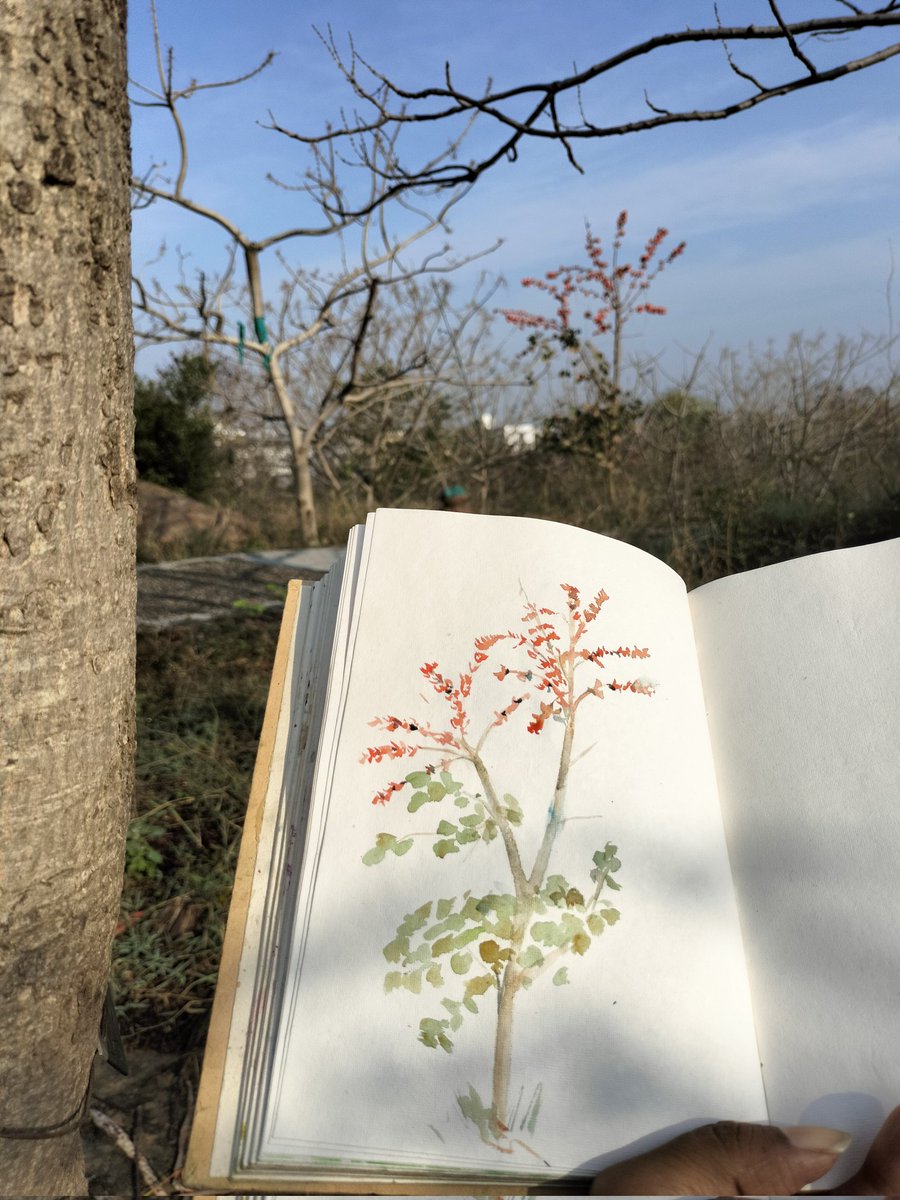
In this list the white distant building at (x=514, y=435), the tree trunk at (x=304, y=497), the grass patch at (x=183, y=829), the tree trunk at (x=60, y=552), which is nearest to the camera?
the tree trunk at (x=60, y=552)

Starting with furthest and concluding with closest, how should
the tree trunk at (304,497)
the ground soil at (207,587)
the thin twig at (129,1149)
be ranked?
the tree trunk at (304,497) → the ground soil at (207,587) → the thin twig at (129,1149)

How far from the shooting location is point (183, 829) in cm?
200

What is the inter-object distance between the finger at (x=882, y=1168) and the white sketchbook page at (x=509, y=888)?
0.27 feet

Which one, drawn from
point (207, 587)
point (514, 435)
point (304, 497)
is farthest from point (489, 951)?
point (514, 435)

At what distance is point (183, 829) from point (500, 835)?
143 cm

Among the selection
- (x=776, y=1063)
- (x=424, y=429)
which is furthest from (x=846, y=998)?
(x=424, y=429)

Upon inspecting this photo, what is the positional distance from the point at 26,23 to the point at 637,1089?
0.92 m

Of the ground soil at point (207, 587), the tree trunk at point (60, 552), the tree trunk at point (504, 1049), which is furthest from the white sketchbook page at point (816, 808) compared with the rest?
the ground soil at point (207, 587)

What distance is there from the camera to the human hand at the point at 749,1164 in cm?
65

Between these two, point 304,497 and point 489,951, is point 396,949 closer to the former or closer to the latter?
point 489,951

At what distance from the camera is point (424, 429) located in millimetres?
8648

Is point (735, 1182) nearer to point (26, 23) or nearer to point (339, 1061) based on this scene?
point (339, 1061)

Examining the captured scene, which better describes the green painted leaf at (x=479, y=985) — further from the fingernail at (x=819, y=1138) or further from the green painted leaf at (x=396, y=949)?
the fingernail at (x=819, y=1138)

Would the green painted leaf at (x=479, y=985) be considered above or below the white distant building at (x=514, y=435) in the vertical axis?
below
